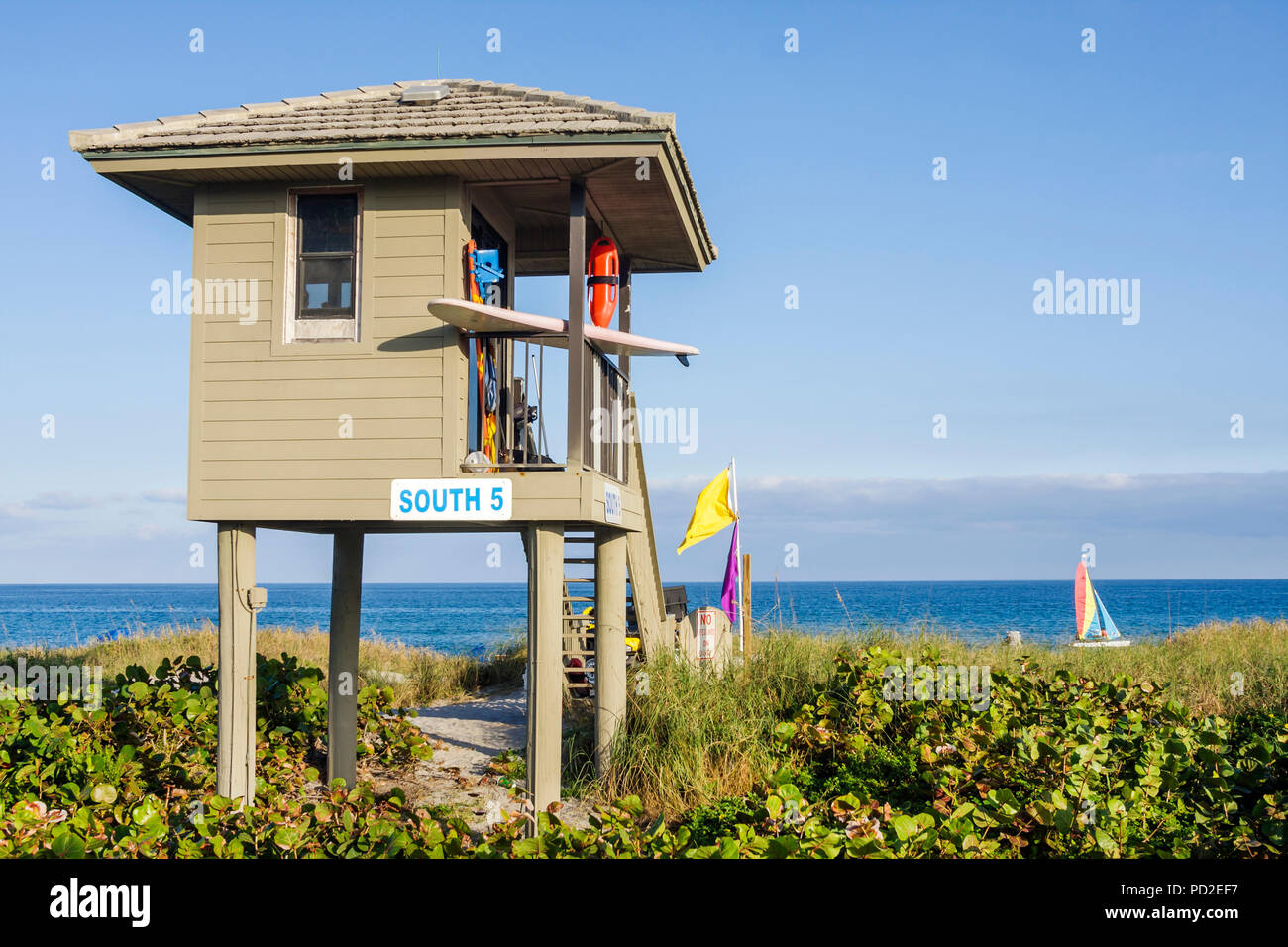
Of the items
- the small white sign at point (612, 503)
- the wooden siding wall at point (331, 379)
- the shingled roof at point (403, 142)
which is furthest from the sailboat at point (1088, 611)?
the wooden siding wall at point (331, 379)

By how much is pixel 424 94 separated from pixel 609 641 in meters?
5.67

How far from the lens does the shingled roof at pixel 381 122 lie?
9273 mm

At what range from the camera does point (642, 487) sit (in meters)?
13.9

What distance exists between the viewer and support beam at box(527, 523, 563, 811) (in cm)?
955

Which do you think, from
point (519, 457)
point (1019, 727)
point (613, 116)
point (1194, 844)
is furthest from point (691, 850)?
point (519, 457)

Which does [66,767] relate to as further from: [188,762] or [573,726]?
[573,726]

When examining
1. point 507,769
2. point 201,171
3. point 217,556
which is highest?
point 201,171

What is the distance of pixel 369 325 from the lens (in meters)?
9.66

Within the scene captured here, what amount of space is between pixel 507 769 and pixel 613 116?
6.38 m

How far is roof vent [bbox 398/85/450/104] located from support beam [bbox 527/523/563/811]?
4.26m

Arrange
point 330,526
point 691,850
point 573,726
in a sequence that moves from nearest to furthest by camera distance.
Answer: point 691,850, point 330,526, point 573,726

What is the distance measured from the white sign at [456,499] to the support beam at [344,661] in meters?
2.70

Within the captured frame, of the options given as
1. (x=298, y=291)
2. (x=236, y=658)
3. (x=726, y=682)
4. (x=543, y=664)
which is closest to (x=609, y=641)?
(x=726, y=682)

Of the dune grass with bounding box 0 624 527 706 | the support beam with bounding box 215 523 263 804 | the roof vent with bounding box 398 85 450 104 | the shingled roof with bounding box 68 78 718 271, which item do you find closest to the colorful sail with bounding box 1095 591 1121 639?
the dune grass with bounding box 0 624 527 706
